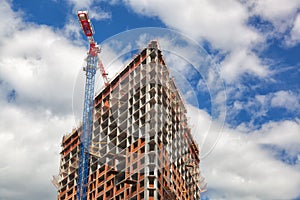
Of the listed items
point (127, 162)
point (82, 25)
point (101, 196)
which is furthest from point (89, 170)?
point (127, 162)

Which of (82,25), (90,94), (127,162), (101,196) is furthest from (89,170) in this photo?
(127,162)

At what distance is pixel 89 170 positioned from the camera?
3578 inches

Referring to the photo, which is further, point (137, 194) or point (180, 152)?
point (137, 194)

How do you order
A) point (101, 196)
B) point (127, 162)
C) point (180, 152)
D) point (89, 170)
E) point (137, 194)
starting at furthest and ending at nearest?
point (89, 170) → point (101, 196) → point (137, 194) → point (127, 162) → point (180, 152)

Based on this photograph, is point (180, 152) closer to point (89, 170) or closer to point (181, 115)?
point (181, 115)

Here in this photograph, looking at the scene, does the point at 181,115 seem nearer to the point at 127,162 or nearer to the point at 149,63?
the point at 149,63

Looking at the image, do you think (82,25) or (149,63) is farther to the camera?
(82,25)

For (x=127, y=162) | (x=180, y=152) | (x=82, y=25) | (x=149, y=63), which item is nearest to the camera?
(x=180, y=152)

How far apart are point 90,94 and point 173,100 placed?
69.3 meters

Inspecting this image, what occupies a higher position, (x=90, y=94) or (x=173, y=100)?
(x=90, y=94)

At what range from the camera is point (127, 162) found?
730 inches

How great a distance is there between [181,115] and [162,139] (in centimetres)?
108

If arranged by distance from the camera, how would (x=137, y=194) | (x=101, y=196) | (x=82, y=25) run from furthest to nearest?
(x=82, y=25)
(x=101, y=196)
(x=137, y=194)

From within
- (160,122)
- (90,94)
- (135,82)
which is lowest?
(160,122)
